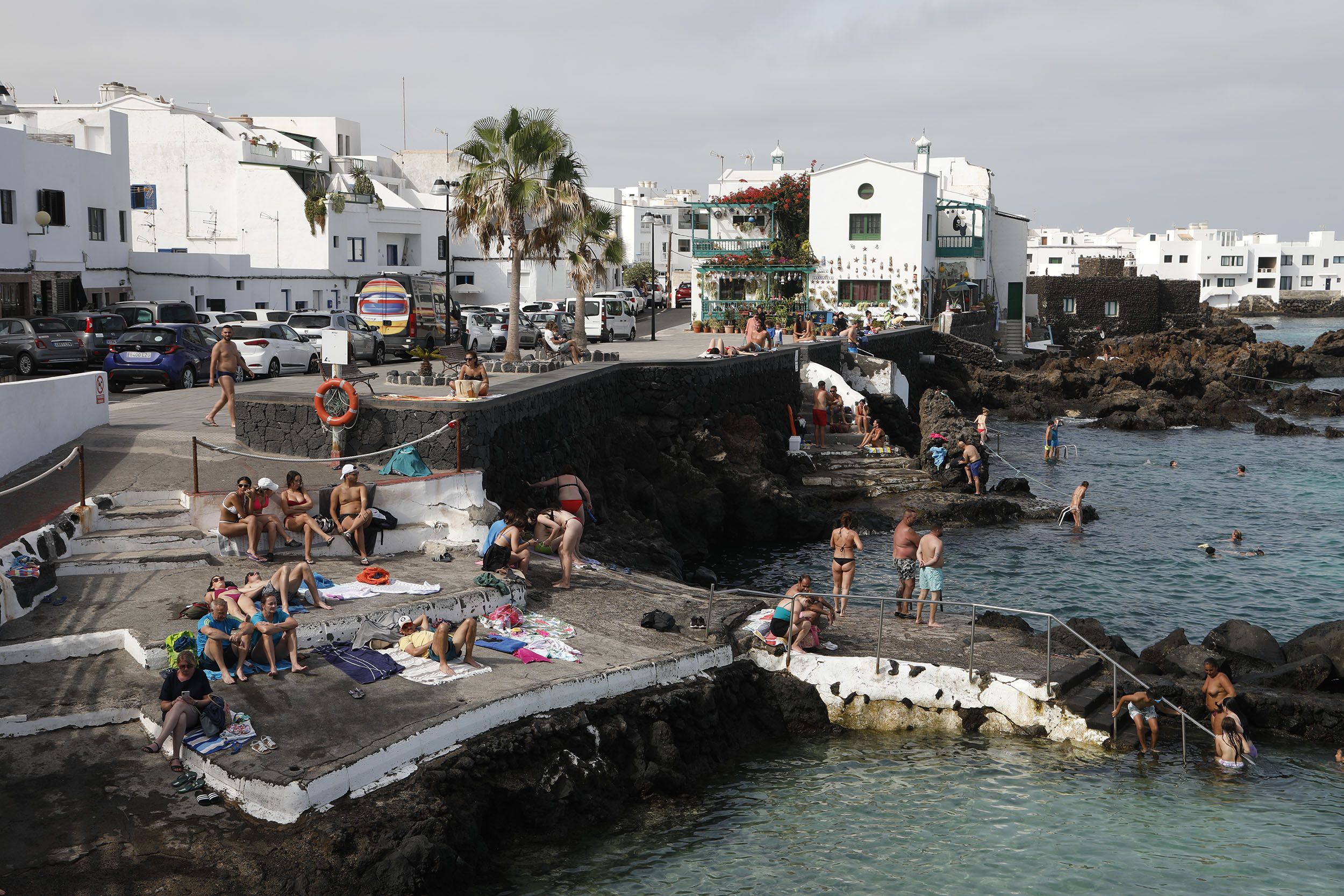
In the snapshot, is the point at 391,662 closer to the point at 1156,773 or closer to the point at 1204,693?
the point at 1156,773

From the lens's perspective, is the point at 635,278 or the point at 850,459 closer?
the point at 850,459

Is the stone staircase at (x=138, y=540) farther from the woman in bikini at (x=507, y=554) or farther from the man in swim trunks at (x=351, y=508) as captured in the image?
the woman in bikini at (x=507, y=554)

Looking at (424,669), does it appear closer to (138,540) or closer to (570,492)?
(138,540)

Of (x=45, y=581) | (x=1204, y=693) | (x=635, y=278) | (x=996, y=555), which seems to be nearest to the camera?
(x=45, y=581)

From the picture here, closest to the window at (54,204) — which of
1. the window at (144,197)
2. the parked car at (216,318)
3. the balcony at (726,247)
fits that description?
the parked car at (216,318)

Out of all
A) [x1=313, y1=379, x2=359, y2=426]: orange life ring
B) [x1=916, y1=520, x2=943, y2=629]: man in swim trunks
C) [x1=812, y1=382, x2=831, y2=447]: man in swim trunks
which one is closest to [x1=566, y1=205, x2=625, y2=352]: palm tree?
[x1=812, y1=382, x2=831, y2=447]: man in swim trunks

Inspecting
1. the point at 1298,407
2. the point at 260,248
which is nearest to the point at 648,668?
the point at 260,248

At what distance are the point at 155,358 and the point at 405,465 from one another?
42.2 feet

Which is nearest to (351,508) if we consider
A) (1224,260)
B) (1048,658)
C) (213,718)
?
(213,718)

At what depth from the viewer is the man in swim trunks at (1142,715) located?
14.2 metres

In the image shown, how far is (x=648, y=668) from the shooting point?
13602 millimetres

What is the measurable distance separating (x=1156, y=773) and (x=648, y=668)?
5953 millimetres

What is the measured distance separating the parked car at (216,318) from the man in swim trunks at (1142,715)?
99.5ft

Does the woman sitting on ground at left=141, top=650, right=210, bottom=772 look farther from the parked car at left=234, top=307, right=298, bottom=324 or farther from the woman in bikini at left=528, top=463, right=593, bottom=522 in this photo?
the parked car at left=234, top=307, right=298, bottom=324
